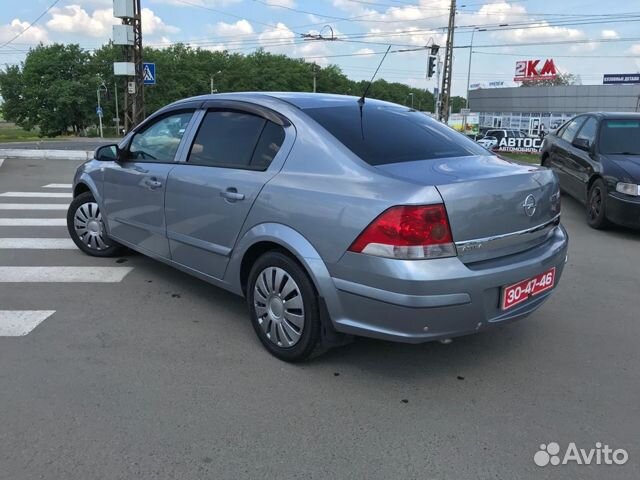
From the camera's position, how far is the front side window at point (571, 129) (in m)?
9.00

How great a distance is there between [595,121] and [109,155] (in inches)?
271

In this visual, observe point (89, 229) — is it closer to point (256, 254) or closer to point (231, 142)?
point (231, 142)

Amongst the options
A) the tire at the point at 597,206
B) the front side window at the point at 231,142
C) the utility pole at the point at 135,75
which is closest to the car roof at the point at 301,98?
the front side window at the point at 231,142

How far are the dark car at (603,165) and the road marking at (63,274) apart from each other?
591 cm

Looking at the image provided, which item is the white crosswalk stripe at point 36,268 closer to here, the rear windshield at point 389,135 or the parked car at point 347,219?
the parked car at point 347,219

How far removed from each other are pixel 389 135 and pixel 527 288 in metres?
1.31

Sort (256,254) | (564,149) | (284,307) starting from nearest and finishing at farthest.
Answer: (284,307) < (256,254) < (564,149)

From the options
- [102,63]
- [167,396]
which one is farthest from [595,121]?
[102,63]

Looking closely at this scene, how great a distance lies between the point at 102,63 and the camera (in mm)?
81375

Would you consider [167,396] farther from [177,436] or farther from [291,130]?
[291,130]

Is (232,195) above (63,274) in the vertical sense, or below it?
above

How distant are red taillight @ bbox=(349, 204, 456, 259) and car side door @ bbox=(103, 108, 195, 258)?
82.5 inches

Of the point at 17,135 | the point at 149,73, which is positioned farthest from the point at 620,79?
the point at 17,135

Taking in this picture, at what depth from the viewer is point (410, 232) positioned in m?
2.93
